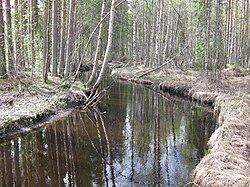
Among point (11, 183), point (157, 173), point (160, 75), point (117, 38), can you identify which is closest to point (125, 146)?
point (157, 173)

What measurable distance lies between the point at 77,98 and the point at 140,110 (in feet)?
10.0

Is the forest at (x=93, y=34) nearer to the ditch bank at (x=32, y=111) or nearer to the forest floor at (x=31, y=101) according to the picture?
the forest floor at (x=31, y=101)

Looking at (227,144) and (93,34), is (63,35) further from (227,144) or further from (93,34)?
(227,144)

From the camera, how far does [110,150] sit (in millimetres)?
9141

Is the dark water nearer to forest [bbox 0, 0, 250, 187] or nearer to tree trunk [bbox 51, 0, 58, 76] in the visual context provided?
forest [bbox 0, 0, 250, 187]

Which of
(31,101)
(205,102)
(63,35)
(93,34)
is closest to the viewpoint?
(31,101)

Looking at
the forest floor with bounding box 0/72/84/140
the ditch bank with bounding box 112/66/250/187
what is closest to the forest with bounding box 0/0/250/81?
the forest floor with bounding box 0/72/84/140

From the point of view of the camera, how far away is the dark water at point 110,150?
23.3ft

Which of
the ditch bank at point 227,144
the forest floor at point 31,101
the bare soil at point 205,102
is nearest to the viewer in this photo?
the ditch bank at point 227,144

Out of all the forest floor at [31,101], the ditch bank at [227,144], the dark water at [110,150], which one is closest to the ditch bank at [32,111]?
the forest floor at [31,101]

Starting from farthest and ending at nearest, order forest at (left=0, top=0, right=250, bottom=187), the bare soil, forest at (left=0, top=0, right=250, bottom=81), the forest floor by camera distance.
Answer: forest at (left=0, top=0, right=250, bottom=81)
the forest floor
forest at (left=0, top=0, right=250, bottom=187)
the bare soil

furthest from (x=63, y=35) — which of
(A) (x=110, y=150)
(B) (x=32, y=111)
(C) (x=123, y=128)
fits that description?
(A) (x=110, y=150)

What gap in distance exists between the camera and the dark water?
7113mm

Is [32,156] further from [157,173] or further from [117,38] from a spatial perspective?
[117,38]
